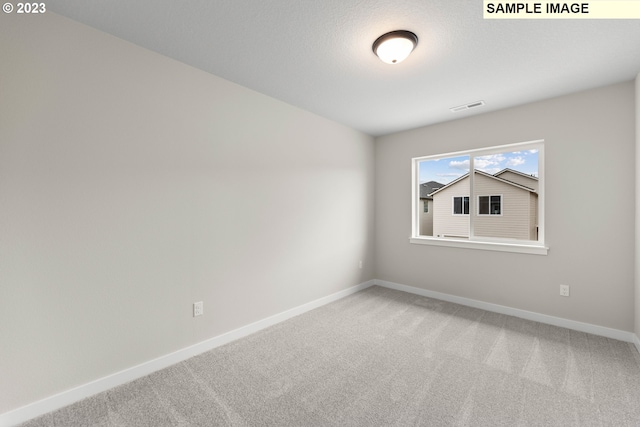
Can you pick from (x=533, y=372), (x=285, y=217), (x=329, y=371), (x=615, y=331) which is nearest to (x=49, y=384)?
(x=329, y=371)

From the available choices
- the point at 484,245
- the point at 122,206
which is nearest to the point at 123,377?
the point at 122,206

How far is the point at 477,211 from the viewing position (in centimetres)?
360

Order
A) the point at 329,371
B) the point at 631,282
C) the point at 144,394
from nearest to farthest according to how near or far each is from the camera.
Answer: the point at 144,394 → the point at 329,371 → the point at 631,282

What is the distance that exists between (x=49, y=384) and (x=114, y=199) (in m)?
1.22

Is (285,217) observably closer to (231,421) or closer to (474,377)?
(231,421)

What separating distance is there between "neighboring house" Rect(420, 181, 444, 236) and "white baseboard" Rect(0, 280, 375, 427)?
7.90 ft

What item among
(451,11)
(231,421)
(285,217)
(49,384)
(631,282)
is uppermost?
(451,11)

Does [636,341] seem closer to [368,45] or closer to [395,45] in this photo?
[395,45]

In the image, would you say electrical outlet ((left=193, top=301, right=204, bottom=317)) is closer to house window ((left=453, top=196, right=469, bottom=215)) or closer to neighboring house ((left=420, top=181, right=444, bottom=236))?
neighboring house ((left=420, top=181, right=444, bottom=236))

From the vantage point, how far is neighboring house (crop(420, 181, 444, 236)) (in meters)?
4.14

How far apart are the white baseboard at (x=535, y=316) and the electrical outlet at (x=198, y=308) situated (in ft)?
9.67

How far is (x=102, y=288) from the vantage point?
1887mm

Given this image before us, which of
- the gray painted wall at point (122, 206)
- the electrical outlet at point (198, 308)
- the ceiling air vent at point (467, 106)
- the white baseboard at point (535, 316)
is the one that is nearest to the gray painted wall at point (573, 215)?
the white baseboard at point (535, 316)

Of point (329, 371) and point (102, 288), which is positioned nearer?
point (102, 288)
